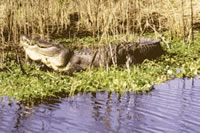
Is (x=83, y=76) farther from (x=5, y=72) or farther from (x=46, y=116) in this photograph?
(x=46, y=116)

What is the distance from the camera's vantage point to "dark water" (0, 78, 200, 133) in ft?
13.8

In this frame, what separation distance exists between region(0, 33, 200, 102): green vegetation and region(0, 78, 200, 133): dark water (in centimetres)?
30

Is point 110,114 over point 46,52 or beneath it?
beneath

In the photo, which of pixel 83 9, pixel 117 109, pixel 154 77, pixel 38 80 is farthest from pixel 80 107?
pixel 83 9

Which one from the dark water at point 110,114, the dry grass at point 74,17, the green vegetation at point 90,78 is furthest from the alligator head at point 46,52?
the dark water at point 110,114

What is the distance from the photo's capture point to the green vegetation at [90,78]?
5832 millimetres

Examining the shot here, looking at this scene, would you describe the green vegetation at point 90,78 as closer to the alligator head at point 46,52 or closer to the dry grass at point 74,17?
the alligator head at point 46,52

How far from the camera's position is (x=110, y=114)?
4.76 meters

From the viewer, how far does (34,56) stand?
7879 mm

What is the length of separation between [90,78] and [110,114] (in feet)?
6.11

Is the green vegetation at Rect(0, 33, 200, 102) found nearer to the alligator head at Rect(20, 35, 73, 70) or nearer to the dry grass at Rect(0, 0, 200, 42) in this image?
the alligator head at Rect(20, 35, 73, 70)

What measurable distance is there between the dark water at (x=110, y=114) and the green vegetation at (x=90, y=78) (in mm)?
301

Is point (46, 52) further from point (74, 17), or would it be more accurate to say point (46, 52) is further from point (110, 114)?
point (74, 17)

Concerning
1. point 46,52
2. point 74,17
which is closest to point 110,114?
point 46,52
